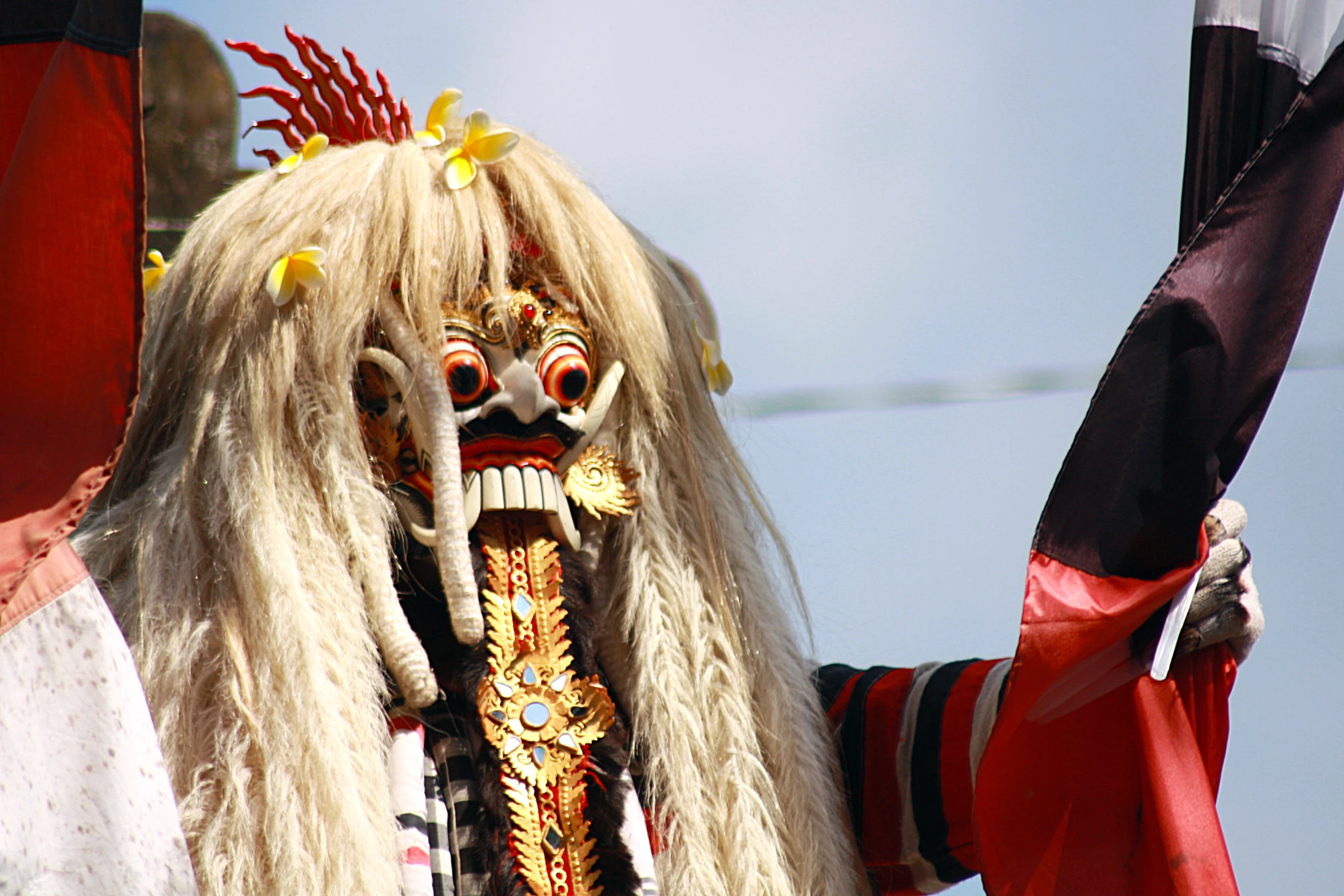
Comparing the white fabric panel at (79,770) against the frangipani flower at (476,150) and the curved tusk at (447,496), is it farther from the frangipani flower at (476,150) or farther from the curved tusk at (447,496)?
the frangipani flower at (476,150)

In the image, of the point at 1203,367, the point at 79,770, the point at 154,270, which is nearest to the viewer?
the point at 79,770

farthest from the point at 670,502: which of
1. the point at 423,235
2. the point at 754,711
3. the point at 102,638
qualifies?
the point at 102,638

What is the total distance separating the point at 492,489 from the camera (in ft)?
6.12

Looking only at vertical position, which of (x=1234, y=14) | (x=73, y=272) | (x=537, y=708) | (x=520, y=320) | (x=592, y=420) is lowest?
(x=537, y=708)

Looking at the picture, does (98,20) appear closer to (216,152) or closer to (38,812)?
(38,812)

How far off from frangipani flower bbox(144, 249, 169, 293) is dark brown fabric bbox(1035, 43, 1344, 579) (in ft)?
3.69

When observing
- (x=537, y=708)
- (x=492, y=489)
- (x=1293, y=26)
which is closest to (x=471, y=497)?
(x=492, y=489)

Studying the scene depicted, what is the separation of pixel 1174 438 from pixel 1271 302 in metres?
0.17

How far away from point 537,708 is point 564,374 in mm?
389

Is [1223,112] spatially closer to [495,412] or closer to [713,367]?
[713,367]

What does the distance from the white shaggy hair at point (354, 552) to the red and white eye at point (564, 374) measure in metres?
0.07

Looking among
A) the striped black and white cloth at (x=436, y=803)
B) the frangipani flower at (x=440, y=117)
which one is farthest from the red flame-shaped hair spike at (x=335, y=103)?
the striped black and white cloth at (x=436, y=803)

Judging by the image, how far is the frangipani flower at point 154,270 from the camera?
203cm

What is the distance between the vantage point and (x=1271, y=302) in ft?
5.47
